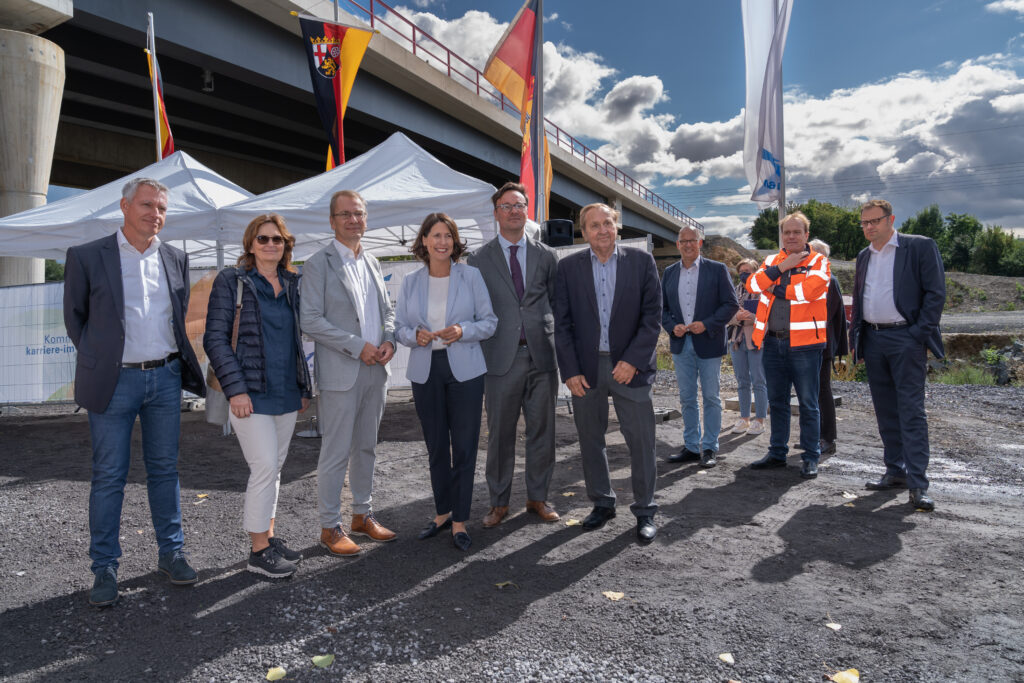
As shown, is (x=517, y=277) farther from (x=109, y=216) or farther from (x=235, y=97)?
(x=235, y=97)

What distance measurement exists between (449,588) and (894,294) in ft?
12.8

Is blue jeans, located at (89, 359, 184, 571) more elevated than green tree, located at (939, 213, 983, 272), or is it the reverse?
green tree, located at (939, 213, 983, 272)

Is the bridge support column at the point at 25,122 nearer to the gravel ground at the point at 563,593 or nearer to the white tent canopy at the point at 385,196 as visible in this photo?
the white tent canopy at the point at 385,196

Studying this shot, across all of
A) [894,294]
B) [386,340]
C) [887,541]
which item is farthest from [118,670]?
[894,294]

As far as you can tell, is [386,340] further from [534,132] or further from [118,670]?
[534,132]

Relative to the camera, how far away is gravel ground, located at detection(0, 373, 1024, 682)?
8.32 feet

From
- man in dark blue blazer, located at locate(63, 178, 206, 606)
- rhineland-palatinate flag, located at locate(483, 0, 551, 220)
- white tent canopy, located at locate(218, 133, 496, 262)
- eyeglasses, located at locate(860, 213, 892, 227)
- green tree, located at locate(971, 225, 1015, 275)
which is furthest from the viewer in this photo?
green tree, located at locate(971, 225, 1015, 275)

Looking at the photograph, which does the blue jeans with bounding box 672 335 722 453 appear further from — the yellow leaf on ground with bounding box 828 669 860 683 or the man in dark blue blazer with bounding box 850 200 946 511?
the yellow leaf on ground with bounding box 828 669 860 683

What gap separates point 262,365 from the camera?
3320 mm

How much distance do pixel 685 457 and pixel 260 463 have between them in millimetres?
4049

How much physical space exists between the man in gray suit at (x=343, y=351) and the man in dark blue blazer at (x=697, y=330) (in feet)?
10.6

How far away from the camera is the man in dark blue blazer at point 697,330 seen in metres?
5.86

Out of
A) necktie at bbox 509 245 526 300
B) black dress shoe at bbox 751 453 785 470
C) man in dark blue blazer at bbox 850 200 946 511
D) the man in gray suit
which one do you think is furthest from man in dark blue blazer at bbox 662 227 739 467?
the man in gray suit

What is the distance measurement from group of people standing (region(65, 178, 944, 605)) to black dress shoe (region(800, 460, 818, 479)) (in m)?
0.52
